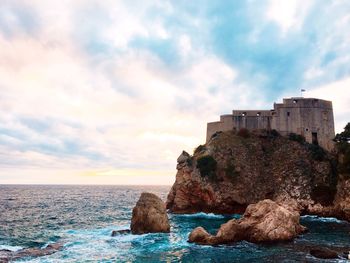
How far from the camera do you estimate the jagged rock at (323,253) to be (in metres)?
25.3

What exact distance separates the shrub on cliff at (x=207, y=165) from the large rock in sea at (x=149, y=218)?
1976cm

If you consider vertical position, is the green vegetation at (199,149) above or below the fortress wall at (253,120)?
below

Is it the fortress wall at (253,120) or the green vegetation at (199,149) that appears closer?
the green vegetation at (199,149)

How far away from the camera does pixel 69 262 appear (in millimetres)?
25078

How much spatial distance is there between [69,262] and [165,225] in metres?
14.1

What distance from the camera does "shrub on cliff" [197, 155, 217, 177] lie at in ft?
185

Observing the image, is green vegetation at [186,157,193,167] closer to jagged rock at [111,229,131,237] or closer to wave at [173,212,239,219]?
wave at [173,212,239,219]

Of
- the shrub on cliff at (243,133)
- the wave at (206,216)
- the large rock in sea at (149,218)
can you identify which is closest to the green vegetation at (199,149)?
the shrub on cliff at (243,133)

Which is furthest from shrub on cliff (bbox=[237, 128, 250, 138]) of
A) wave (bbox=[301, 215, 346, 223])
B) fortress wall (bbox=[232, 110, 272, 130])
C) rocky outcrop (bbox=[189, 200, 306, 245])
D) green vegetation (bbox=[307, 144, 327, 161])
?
rocky outcrop (bbox=[189, 200, 306, 245])

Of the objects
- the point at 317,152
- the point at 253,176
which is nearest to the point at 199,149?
the point at 253,176

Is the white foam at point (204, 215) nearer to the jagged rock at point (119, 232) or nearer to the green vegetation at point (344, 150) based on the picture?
→ the jagged rock at point (119, 232)

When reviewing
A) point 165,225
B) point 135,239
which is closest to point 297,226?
point 165,225

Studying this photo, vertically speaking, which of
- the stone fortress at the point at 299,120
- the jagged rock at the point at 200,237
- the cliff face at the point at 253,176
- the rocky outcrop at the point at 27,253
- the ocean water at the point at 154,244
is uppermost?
the stone fortress at the point at 299,120

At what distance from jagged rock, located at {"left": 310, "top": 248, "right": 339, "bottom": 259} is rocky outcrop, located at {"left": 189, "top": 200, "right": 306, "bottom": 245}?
5391 mm
